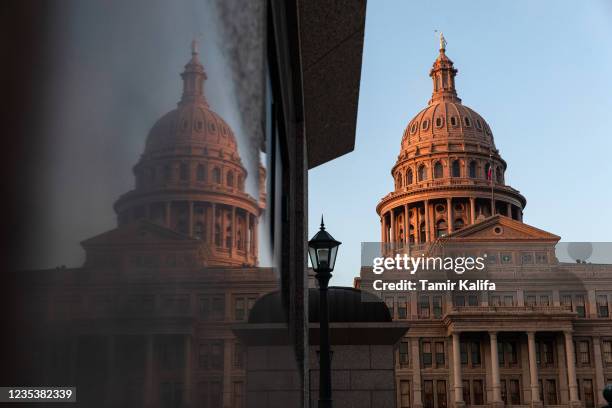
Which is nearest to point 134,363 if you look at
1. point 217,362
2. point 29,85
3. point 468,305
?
point 29,85

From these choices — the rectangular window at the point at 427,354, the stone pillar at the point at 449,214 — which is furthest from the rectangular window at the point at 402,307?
the stone pillar at the point at 449,214

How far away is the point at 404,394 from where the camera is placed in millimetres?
85938

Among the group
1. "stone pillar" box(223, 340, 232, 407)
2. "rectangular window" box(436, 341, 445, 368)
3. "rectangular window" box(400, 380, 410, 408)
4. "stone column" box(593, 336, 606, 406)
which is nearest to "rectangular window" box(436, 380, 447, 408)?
"rectangular window" box(436, 341, 445, 368)

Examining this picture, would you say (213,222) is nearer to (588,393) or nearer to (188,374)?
(188,374)

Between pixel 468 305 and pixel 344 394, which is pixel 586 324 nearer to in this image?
pixel 468 305

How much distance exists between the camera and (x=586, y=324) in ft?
292

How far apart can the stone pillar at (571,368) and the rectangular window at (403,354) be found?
16.3m

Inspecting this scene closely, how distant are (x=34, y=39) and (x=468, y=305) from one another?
91.5 meters

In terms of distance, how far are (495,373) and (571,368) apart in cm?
767

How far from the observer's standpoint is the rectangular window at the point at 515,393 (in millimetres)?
84625

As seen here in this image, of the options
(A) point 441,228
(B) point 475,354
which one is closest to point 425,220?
(A) point 441,228

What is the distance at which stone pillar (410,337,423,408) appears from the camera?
84.9m

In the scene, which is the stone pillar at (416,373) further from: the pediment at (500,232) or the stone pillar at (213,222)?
the stone pillar at (213,222)

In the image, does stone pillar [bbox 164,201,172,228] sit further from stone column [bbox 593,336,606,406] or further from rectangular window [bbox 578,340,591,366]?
rectangular window [bbox 578,340,591,366]
